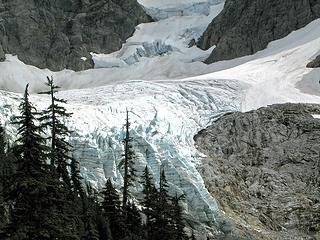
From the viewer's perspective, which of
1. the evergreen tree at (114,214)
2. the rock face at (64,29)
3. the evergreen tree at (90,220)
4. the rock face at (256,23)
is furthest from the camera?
the rock face at (64,29)

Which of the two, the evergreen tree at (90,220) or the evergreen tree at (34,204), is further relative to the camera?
the evergreen tree at (90,220)

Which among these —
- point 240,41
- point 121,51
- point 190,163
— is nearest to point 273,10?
point 240,41

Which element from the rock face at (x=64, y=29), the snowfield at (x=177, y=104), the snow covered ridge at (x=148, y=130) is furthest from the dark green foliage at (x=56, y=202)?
the rock face at (x=64, y=29)

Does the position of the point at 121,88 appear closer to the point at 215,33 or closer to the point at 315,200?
the point at 315,200

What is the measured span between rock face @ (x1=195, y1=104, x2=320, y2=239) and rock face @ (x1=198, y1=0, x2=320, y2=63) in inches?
1551

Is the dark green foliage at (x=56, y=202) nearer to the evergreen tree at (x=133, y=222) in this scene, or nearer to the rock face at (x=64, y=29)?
the evergreen tree at (x=133, y=222)

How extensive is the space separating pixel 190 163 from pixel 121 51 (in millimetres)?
68441

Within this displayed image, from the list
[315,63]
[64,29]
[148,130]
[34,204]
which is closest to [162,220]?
[148,130]

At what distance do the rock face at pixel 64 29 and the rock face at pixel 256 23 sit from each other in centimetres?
2234

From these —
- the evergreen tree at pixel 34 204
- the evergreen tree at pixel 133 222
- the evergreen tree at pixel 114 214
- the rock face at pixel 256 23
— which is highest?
the rock face at pixel 256 23

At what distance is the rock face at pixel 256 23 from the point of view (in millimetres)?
86312

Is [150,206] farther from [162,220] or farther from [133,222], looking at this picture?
[162,220]

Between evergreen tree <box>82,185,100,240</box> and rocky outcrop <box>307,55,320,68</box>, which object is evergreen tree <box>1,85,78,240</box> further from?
rocky outcrop <box>307,55,320,68</box>

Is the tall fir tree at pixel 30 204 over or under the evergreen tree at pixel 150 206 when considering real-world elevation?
over
